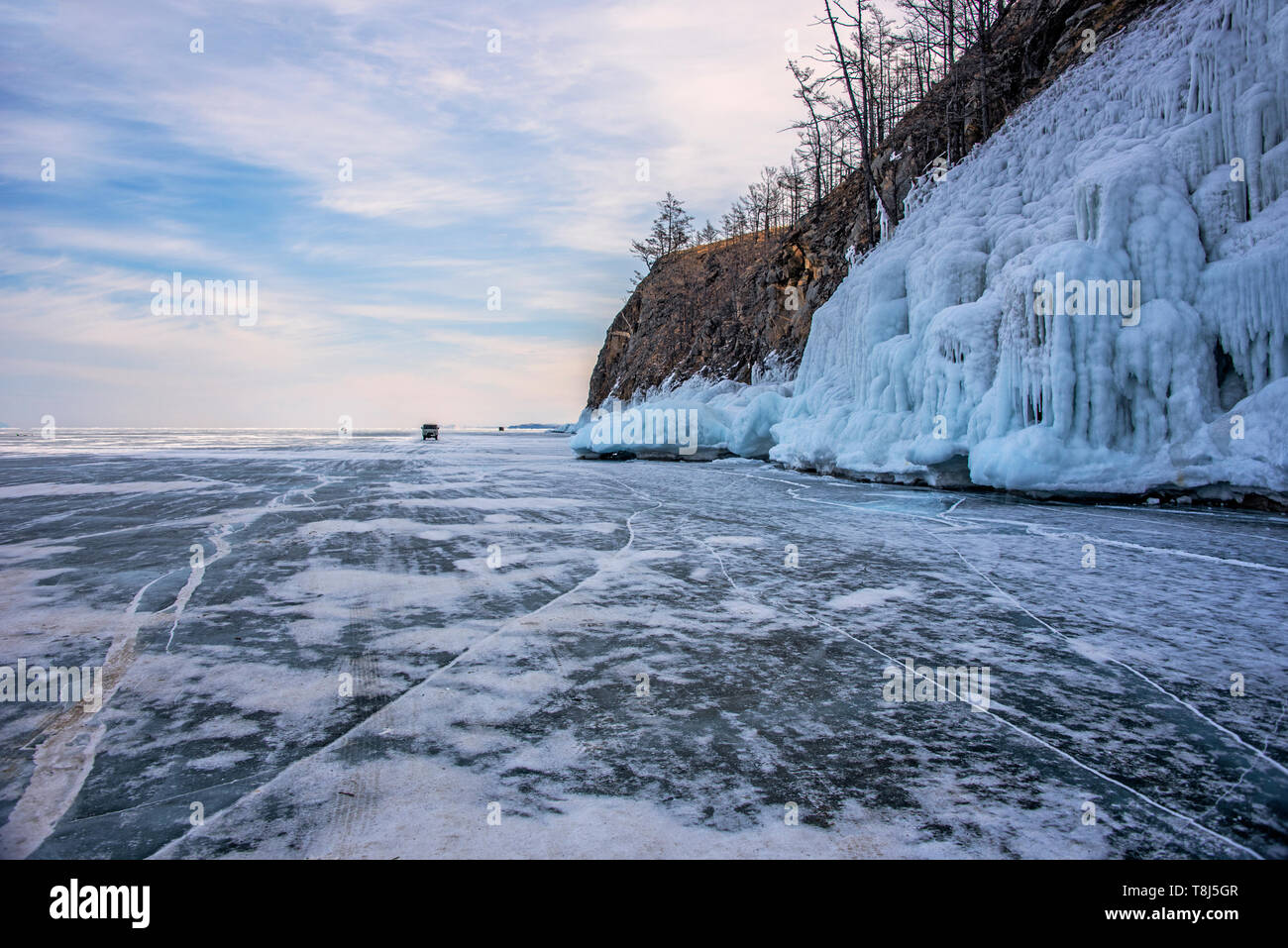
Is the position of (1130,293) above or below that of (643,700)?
above

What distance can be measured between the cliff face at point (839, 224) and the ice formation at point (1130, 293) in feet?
10.7

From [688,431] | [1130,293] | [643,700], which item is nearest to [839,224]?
[688,431]

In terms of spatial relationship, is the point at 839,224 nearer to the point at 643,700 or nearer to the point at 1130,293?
the point at 1130,293

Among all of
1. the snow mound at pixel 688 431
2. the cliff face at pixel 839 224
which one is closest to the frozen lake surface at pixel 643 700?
the cliff face at pixel 839 224

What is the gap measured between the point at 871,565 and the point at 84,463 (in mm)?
20188

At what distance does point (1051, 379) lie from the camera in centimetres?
917

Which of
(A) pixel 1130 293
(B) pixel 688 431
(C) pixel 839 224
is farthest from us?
(C) pixel 839 224

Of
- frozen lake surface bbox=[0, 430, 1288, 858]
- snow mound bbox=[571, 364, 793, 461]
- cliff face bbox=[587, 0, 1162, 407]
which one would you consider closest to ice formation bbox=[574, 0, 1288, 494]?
frozen lake surface bbox=[0, 430, 1288, 858]

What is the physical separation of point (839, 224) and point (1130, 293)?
54.6 ft

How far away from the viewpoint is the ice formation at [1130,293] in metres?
8.03

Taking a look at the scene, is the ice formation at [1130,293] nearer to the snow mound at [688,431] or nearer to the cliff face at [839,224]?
the cliff face at [839,224]

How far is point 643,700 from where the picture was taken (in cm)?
267

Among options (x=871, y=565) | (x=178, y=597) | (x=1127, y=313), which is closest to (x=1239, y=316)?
(x=1127, y=313)

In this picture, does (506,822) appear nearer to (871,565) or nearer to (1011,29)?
(871,565)
